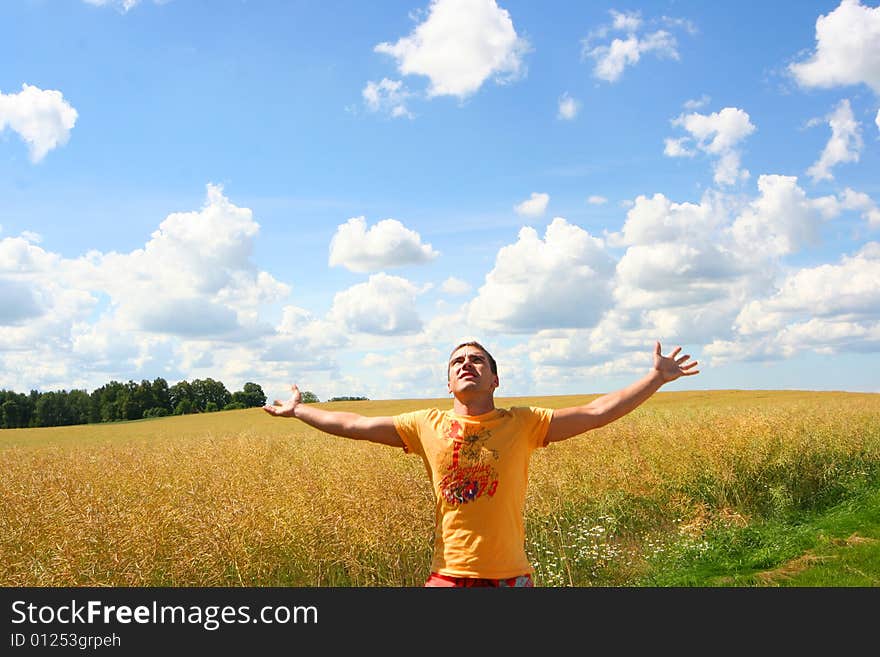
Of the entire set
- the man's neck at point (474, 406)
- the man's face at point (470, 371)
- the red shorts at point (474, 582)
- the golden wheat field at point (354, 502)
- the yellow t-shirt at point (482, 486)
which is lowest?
the golden wheat field at point (354, 502)

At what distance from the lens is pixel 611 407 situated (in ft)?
12.0

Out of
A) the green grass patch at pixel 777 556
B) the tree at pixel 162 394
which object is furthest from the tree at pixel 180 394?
the green grass patch at pixel 777 556

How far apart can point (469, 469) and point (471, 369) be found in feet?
1.58

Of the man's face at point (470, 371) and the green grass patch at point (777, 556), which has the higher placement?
the man's face at point (470, 371)

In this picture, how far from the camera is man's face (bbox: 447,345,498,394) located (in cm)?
350

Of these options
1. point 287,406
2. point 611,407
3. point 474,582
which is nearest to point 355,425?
point 287,406

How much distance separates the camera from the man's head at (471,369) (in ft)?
11.5

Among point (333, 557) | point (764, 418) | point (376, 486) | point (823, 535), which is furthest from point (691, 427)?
point (333, 557)

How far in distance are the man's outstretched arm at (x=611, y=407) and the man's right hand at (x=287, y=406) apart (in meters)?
1.60

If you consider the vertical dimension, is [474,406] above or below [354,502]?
above

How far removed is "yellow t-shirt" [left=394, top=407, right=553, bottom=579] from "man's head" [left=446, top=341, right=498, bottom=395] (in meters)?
A: 0.17

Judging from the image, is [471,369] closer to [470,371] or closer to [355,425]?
[470,371]

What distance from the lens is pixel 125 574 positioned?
18.6 ft

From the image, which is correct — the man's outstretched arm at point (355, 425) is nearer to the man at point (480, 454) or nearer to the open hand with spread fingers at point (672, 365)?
the man at point (480, 454)
